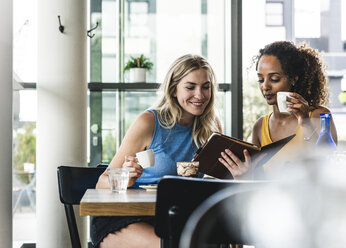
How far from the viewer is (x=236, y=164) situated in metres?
1.86

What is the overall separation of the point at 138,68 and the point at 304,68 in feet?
5.68

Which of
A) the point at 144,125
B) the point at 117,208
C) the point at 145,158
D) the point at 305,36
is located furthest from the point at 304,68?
the point at 305,36

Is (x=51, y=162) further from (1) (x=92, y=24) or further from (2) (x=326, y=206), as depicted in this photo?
(2) (x=326, y=206)

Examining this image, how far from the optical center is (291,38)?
13.8 ft

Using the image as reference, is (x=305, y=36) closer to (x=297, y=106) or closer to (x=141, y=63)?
(x=141, y=63)

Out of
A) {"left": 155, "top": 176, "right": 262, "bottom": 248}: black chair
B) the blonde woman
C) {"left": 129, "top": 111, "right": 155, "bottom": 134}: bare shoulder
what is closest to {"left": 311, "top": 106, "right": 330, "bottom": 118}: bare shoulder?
the blonde woman

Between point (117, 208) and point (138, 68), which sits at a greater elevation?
point (138, 68)

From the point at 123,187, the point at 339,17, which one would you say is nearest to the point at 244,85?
the point at 339,17

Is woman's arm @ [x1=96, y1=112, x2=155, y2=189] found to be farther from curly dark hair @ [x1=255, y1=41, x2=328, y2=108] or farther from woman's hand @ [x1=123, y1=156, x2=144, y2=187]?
curly dark hair @ [x1=255, y1=41, x2=328, y2=108]

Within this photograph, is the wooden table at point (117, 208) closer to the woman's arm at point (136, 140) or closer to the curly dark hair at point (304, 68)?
the woman's arm at point (136, 140)

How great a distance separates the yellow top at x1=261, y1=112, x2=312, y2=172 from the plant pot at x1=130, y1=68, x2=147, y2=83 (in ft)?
5.32

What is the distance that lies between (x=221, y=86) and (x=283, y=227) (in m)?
3.41

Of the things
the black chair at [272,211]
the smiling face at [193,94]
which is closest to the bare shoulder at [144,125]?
the smiling face at [193,94]

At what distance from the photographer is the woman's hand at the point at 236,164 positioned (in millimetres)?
1849
